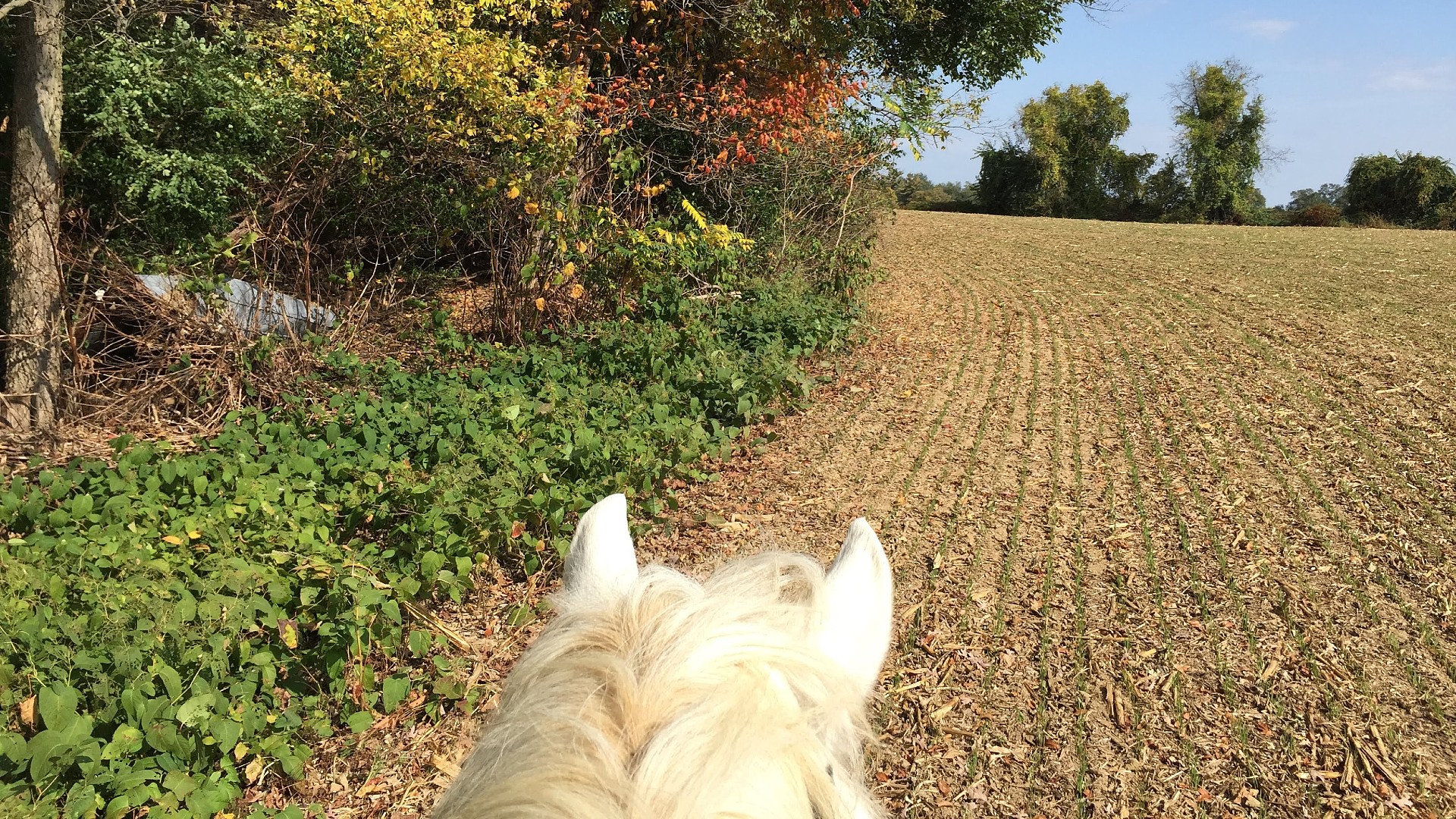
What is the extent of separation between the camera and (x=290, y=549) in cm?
331

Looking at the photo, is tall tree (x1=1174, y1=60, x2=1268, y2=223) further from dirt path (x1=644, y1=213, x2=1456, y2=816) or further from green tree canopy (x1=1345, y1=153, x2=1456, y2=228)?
dirt path (x1=644, y1=213, x2=1456, y2=816)

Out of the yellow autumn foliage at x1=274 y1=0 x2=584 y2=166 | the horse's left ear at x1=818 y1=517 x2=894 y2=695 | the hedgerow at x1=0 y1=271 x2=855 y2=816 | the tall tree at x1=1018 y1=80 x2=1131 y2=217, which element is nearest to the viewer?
the horse's left ear at x1=818 y1=517 x2=894 y2=695

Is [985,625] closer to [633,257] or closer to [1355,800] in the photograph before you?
[1355,800]

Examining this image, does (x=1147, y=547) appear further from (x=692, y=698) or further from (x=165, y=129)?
(x=165, y=129)

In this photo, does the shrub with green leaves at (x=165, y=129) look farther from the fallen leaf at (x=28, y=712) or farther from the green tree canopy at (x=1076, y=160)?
the green tree canopy at (x=1076, y=160)

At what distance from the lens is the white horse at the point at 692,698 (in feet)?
2.58

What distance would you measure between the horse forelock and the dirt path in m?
0.62

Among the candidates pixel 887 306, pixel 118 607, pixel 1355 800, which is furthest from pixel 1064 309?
pixel 118 607

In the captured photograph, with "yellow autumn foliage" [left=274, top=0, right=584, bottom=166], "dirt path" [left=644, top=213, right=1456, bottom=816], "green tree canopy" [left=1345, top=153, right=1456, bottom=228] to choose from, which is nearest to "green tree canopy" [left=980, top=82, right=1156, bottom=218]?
"green tree canopy" [left=1345, top=153, right=1456, bottom=228]

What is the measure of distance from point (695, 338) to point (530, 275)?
4.81ft

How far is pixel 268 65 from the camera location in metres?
7.04

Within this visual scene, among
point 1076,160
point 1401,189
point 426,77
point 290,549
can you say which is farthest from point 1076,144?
point 290,549

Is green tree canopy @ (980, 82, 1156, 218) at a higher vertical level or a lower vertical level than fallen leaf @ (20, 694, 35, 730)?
higher

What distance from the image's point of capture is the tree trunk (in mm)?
4980
